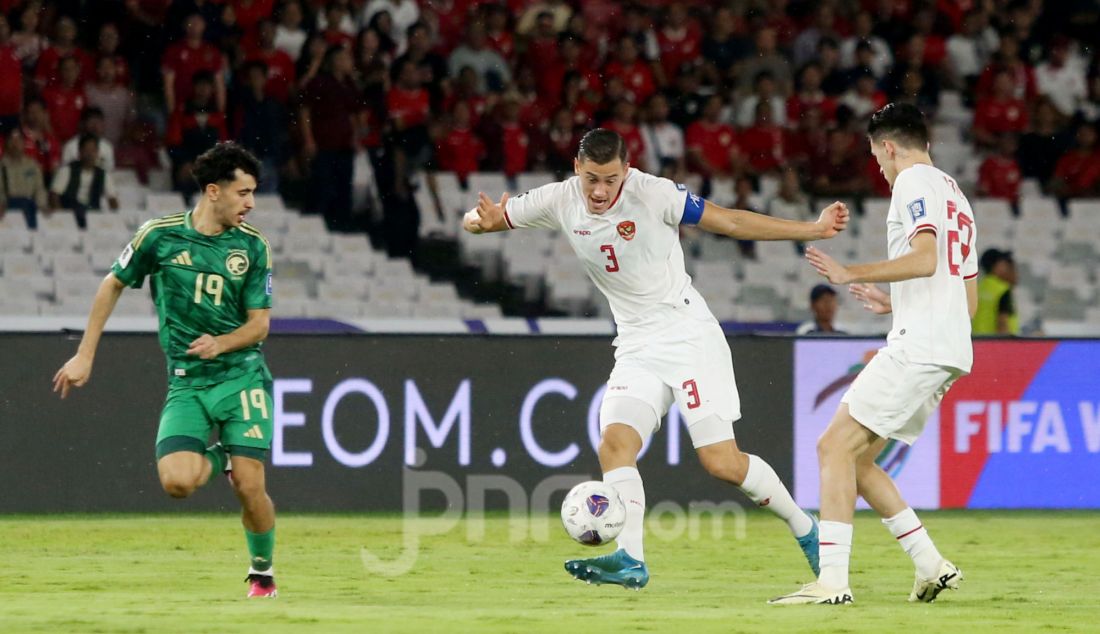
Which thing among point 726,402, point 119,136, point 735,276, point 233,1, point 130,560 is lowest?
point 130,560

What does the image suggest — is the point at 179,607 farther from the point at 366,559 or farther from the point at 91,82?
the point at 91,82

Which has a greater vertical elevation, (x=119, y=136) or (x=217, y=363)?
(x=119, y=136)

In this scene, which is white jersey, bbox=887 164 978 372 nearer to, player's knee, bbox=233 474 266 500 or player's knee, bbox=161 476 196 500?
player's knee, bbox=233 474 266 500

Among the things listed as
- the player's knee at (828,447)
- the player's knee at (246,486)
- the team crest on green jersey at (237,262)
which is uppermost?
the team crest on green jersey at (237,262)

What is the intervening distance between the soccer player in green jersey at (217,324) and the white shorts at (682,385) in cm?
153

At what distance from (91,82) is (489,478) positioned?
618 centimetres

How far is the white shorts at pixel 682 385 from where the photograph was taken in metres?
7.61

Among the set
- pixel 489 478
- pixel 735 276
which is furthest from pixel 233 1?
pixel 489 478

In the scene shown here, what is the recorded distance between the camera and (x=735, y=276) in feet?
52.1

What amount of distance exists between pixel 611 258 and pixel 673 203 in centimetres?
35

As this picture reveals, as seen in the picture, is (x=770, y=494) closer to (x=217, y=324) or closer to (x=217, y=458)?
(x=217, y=458)

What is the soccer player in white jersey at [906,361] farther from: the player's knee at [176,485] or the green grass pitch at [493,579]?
the player's knee at [176,485]

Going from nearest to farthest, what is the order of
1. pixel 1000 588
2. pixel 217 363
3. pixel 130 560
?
pixel 217 363 < pixel 1000 588 < pixel 130 560

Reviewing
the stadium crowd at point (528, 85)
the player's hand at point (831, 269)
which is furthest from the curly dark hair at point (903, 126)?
the stadium crowd at point (528, 85)
